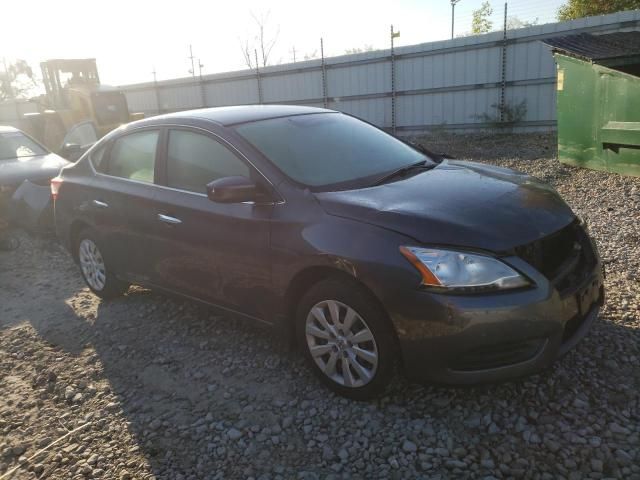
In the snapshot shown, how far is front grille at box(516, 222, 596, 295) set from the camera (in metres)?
2.61

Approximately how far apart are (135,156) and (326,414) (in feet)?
8.59

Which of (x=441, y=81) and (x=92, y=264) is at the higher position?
(x=441, y=81)

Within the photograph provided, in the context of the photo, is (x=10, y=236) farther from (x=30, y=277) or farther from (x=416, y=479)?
(x=416, y=479)

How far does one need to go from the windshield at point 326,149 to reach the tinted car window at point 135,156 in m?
0.91

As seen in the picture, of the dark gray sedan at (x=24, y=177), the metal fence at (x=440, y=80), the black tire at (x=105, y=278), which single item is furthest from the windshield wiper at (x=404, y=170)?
the metal fence at (x=440, y=80)

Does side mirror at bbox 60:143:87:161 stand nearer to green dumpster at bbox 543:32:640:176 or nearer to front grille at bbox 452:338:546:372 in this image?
green dumpster at bbox 543:32:640:176

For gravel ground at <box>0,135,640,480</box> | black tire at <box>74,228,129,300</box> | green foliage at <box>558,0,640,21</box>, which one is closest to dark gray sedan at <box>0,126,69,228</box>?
black tire at <box>74,228,129,300</box>

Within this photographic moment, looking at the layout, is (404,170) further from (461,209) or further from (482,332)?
(482,332)

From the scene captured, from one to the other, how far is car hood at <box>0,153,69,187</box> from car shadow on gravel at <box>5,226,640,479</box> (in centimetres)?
494

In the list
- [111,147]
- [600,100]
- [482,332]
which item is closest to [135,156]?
[111,147]

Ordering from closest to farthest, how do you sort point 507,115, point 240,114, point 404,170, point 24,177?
point 404,170 → point 240,114 → point 24,177 → point 507,115

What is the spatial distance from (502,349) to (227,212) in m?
1.82

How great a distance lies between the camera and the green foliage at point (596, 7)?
17625 mm

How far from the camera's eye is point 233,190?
3.07 m
